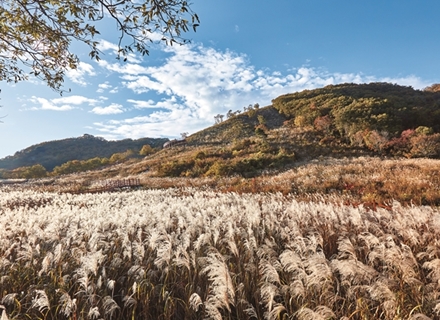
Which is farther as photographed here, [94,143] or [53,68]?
[94,143]

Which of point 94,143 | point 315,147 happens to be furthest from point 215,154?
point 94,143

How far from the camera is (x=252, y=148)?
119ft

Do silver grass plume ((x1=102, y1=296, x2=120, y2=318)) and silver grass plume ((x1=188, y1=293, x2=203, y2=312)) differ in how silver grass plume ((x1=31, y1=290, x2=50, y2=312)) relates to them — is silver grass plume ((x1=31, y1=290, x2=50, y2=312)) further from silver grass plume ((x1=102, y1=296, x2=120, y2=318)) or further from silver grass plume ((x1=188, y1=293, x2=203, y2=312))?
silver grass plume ((x1=188, y1=293, x2=203, y2=312))

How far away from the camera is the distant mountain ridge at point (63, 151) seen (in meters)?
113

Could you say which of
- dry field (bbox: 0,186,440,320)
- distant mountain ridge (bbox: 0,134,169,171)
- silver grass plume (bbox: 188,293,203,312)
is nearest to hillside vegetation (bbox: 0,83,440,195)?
dry field (bbox: 0,186,440,320)

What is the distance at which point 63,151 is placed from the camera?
400 feet

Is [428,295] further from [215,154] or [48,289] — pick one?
[215,154]

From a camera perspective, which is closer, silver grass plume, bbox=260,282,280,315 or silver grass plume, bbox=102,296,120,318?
silver grass plume, bbox=260,282,280,315

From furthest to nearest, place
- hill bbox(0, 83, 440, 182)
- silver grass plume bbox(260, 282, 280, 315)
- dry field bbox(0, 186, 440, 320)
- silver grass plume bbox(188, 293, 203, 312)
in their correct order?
hill bbox(0, 83, 440, 182), dry field bbox(0, 186, 440, 320), silver grass plume bbox(188, 293, 203, 312), silver grass plume bbox(260, 282, 280, 315)

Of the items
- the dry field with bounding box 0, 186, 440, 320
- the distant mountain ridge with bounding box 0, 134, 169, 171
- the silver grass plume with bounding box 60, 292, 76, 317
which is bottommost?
the dry field with bounding box 0, 186, 440, 320

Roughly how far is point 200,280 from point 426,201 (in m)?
9.73

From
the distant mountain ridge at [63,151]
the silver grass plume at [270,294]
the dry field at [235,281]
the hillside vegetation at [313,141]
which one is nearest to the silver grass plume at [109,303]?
the dry field at [235,281]

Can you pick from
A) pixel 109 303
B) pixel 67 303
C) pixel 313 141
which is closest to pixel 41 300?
pixel 67 303

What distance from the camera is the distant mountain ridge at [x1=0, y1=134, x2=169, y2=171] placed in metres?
113
